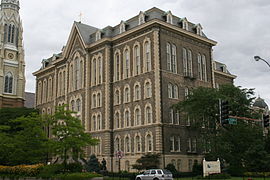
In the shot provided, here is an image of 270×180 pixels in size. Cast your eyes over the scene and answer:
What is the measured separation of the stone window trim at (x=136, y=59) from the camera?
54812 millimetres

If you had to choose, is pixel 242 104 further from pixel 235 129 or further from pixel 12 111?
pixel 12 111

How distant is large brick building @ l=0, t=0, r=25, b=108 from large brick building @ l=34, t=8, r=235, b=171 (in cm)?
3827

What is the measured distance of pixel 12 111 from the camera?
79312mm

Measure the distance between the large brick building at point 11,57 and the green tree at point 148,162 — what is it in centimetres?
6081

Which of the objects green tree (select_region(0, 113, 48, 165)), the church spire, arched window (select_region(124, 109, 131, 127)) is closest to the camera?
green tree (select_region(0, 113, 48, 165))

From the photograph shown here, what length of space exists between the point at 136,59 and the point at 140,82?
4.03 m

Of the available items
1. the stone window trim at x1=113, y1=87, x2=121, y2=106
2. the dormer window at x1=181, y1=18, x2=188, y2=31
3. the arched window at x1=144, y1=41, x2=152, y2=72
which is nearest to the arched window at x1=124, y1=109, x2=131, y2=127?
the stone window trim at x1=113, y1=87, x2=121, y2=106

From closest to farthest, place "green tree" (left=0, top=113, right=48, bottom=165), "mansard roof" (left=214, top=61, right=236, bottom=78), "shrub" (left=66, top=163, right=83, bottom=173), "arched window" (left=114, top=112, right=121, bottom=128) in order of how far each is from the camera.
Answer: "shrub" (left=66, top=163, right=83, bottom=173) → "green tree" (left=0, top=113, right=48, bottom=165) → "arched window" (left=114, top=112, right=121, bottom=128) → "mansard roof" (left=214, top=61, right=236, bottom=78)

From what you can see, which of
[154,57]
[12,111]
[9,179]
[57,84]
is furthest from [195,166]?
[12,111]

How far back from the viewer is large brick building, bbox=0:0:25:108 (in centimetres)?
9950

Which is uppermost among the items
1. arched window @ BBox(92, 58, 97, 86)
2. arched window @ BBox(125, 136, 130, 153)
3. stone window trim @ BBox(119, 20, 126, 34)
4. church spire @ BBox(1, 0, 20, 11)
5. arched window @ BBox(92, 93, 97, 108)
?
church spire @ BBox(1, 0, 20, 11)

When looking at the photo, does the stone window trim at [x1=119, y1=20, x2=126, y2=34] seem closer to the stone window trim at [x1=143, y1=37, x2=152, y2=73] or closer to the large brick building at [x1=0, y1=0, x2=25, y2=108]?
the stone window trim at [x1=143, y1=37, x2=152, y2=73]

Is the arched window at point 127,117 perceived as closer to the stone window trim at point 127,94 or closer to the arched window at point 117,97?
the stone window trim at point 127,94

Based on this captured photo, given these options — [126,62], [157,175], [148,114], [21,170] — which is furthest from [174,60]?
[21,170]
